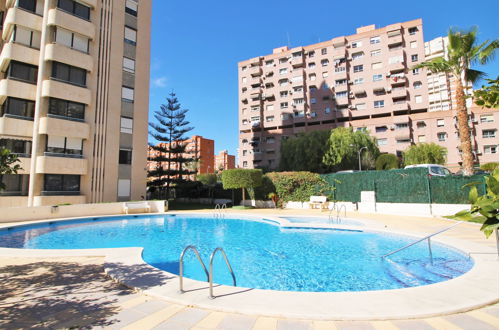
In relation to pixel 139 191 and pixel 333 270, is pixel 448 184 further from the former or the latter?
pixel 139 191

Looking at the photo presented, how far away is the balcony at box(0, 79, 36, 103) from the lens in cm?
1841

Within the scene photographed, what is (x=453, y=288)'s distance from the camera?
179 inches

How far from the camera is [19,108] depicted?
19188 mm

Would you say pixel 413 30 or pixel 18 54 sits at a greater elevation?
pixel 413 30

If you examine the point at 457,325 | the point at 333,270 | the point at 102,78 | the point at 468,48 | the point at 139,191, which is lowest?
the point at 333,270

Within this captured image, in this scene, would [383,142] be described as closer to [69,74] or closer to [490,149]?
[490,149]

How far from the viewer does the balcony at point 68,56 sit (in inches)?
748

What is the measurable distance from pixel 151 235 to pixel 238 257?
19.5ft

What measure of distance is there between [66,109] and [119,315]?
21.3 meters

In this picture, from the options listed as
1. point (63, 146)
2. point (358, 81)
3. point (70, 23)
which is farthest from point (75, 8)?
point (358, 81)

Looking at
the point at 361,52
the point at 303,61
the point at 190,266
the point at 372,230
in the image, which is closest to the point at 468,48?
the point at 372,230

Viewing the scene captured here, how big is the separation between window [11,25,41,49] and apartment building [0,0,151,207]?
12 millimetres

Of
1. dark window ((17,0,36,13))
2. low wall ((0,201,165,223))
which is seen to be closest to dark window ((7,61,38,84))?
dark window ((17,0,36,13))

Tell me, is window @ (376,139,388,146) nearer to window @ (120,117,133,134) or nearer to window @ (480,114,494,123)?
window @ (480,114,494,123)
